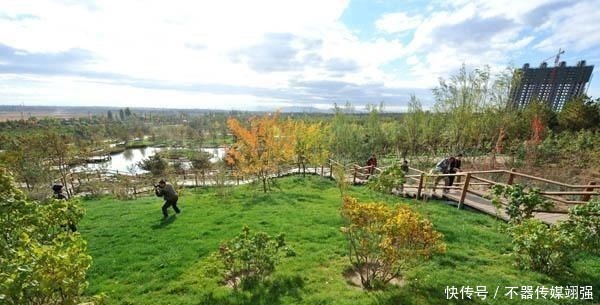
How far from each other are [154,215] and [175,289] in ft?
19.4

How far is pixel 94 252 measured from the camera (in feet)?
26.3

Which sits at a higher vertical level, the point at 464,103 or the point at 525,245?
the point at 464,103

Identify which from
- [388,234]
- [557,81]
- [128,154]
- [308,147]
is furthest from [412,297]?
[128,154]

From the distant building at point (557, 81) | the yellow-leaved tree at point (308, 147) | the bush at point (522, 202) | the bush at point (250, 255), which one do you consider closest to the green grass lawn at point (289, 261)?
the bush at point (250, 255)

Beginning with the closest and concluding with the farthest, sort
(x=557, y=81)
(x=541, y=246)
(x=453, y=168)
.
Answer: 1. (x=541, y=246)
2. (x=453, y=168)
3. (x=557, y=81)

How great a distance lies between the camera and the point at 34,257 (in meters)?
3.11

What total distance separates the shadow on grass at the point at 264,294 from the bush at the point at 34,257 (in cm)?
232

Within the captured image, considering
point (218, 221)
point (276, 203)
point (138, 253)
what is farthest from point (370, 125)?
point (138, 253)

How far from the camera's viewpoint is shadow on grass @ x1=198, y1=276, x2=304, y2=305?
5.30m

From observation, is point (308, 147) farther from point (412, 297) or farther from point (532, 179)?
point (412, 297)

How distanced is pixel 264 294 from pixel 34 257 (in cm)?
345

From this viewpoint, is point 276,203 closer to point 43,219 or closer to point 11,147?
point 43,219

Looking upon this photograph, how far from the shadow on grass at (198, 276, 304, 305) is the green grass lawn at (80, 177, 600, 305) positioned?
0.02 metres

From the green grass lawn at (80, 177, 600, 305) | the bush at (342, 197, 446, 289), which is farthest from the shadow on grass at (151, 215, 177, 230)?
the bush at (342, 197, 446, 289)
